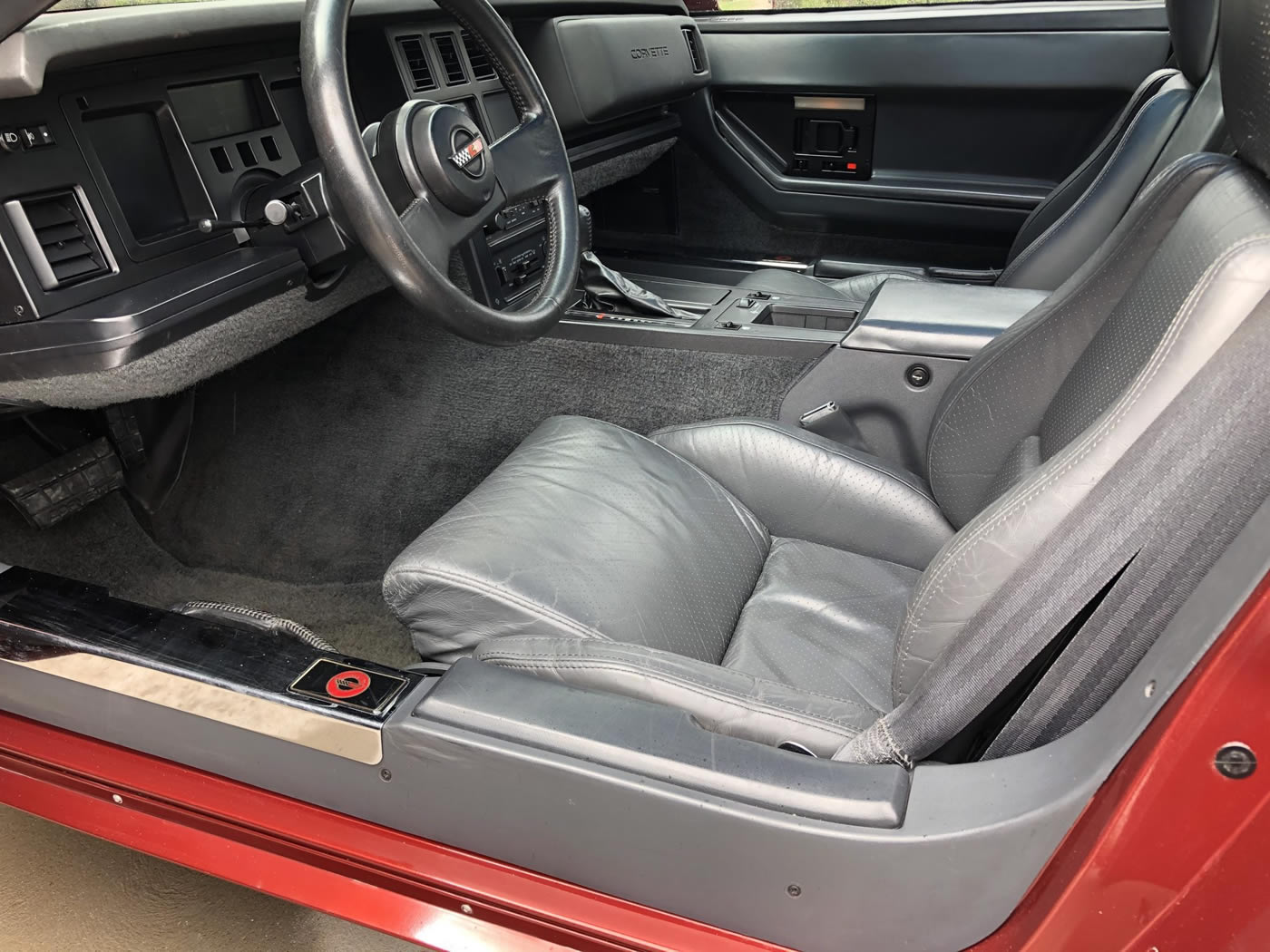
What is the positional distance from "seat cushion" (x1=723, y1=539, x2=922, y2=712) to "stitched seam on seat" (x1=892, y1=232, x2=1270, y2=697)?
21cm

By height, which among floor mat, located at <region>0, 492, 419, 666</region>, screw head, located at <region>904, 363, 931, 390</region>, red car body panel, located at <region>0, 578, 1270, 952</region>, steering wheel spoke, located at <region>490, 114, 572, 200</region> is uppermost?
steering wheel spoke, located at <region>490, 114, 572, 200</region>

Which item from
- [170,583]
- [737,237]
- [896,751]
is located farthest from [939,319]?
[170,583]

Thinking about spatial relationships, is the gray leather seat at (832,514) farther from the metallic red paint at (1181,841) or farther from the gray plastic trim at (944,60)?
the gray plastic trim at (944,60)

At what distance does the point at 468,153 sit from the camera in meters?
1.06

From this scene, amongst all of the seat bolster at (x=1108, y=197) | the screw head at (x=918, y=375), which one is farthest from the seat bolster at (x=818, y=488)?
the seat bolster at (x=1108, y=197)

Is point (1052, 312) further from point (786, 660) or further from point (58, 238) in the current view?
point (58, 238)

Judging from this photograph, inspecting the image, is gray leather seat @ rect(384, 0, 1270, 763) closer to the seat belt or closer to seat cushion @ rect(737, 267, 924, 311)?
the seat belt

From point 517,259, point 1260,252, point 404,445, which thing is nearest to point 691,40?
point 517,259

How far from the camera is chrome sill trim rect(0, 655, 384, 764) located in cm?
85

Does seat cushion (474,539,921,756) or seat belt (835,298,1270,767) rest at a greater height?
seat belt (835,298,1270,767)

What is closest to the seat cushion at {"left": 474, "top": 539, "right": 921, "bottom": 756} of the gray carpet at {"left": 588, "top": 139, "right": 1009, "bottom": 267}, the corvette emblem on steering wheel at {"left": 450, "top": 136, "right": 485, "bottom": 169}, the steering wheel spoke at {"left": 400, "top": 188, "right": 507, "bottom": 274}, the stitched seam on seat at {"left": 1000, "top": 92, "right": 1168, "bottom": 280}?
the steering wheel spoke at {"left": 400, "top": 188, "right": 507, "bottom": 274}

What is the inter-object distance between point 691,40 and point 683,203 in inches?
15.9

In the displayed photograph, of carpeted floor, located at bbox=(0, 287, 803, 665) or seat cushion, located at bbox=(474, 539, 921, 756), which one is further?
carpeted floor, located at bbox=(0, 287, 803, 665)

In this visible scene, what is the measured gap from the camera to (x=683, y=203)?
246cm
